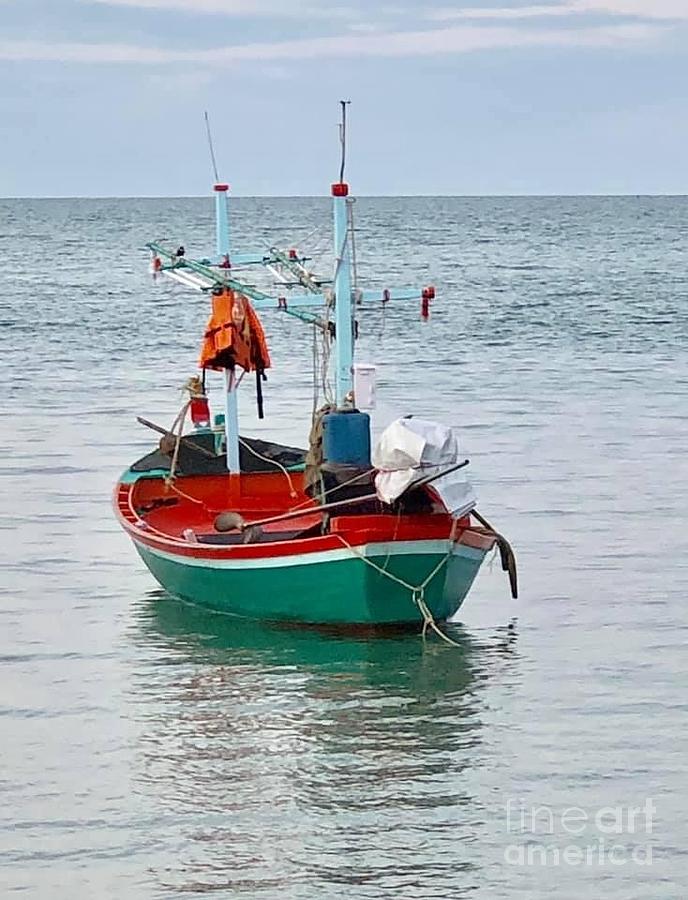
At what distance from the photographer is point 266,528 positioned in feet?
61.5

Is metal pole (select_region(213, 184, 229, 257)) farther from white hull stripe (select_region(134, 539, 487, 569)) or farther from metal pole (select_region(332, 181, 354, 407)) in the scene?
white hull stripe (select_region(134, 539, 487, 569))

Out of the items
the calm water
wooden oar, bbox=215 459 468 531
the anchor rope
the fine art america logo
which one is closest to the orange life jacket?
the calm water

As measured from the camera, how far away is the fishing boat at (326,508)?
16.2 meters

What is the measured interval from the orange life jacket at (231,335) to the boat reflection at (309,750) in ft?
7.79

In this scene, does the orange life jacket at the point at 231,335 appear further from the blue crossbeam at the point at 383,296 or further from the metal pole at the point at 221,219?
the blue crossbeam at the point at 383,296

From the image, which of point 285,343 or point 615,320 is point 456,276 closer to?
point 615,320

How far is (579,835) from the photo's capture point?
12.5 meters

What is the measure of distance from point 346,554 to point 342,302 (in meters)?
2.36

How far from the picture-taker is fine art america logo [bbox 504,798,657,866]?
39.8 ft

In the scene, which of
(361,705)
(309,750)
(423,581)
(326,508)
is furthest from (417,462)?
(309,750)

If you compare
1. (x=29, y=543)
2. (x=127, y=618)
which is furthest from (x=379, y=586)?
(x=29, y=543)

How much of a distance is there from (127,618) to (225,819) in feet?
19.2

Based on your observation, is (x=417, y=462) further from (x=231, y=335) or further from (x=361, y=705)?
(x=231, y=335)

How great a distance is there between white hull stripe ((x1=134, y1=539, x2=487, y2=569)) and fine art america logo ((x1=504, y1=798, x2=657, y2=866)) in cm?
333
